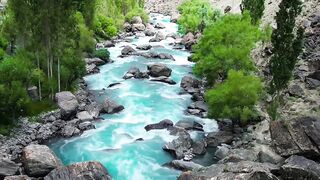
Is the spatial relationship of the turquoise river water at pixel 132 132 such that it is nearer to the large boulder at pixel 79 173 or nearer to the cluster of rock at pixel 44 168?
the large boulder at pixel 79 173

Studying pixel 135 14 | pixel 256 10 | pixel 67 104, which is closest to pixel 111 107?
pixel 67 104

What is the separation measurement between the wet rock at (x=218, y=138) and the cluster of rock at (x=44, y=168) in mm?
13583

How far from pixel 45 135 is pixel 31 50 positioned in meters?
13.4

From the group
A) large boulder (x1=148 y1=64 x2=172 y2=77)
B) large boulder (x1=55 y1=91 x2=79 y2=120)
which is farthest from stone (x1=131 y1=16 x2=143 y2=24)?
large boulder (x1=55 y1=91 x2=79 y2=120)

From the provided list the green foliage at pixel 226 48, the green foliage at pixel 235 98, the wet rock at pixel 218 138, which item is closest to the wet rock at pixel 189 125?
the wet rock at pixel 218 138

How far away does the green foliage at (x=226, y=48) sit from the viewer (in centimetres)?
5256

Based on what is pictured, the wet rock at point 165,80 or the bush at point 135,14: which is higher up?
the bush at point 135,14

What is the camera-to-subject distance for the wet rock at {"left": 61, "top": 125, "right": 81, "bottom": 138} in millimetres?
46812

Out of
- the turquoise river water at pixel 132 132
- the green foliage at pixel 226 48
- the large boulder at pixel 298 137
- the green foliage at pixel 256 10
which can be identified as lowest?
the turquoise river water at pixel 132 132

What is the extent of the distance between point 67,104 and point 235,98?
69.0 ft

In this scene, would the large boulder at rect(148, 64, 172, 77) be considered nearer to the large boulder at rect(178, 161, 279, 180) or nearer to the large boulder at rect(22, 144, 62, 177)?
the large boulder at rect(22, 144, 62, 177)

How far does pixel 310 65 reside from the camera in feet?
190

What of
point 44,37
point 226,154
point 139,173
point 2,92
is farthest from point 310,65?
point 2,92

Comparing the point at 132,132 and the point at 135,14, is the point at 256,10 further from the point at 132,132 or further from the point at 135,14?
the point at 135,14
